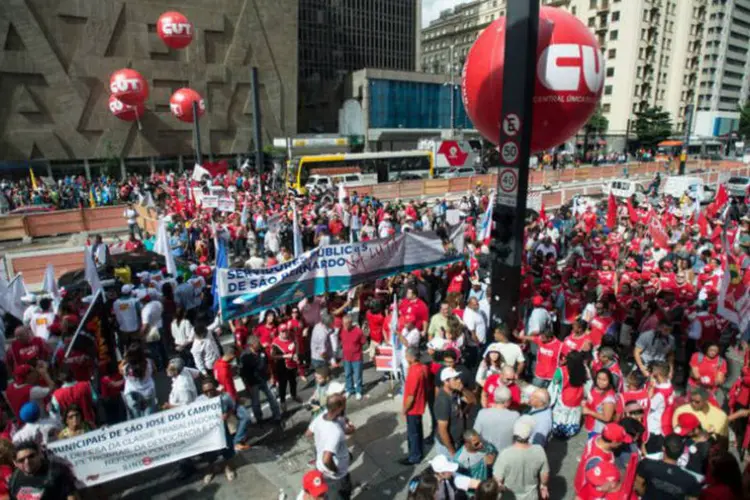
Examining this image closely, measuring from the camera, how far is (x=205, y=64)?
142ft

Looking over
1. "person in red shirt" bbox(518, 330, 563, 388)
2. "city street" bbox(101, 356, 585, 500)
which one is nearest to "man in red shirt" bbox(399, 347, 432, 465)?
"city street" bbox(101, 356, 585, 500)

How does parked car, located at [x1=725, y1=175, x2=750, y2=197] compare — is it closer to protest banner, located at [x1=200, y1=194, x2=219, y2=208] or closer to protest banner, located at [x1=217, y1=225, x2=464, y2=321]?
protest banner, located at [x1=217, y1=225, x2=464, y2=321]

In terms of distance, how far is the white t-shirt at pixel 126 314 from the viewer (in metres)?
8.51

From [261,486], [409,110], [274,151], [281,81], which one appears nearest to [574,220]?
[261,486]

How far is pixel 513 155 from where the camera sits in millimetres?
6891

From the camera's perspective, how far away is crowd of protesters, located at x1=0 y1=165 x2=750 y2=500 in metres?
4.33

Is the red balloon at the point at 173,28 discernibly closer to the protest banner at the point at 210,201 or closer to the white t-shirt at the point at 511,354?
the protest banner at the point at 210,201

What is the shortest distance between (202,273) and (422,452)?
268 inches

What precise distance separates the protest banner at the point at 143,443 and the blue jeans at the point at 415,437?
7.20 feet

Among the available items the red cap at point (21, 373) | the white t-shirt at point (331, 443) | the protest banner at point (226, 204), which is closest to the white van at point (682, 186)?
the protest banner at point (226, 204)

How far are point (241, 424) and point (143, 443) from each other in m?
1.21

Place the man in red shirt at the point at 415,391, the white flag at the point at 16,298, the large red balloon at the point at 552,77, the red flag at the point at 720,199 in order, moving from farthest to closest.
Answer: the red flag at the point at 720,199 < the white flag at the point at 16,298 < the large red balloon at the point at 552,77 < the man in red shirt at the point at 415,391

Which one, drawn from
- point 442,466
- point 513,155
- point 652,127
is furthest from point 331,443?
point 652,127

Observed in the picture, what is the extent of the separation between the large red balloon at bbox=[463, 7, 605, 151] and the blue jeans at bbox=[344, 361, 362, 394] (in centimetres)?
418
